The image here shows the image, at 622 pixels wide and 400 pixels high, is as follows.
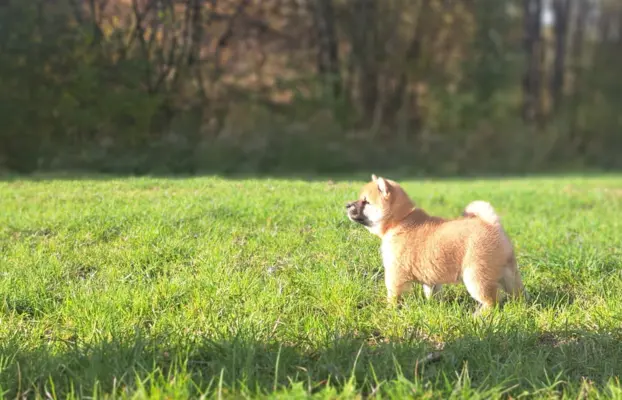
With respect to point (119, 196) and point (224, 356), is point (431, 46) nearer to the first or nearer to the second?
point (119, 196)

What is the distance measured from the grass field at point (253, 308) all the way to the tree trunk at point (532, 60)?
12286 mm

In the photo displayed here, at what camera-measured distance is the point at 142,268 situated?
361 centimetres

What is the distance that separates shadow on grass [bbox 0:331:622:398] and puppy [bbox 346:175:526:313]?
0.32 meters

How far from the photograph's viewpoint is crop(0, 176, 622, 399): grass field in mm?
2201

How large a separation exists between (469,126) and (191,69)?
8.43 m

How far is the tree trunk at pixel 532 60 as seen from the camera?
53.6 ft

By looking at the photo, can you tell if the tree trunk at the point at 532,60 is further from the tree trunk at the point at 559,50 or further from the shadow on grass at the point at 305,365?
the shadow on grass at the point at 305,365

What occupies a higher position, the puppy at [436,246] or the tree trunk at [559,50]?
the tree trunk at [559,50]

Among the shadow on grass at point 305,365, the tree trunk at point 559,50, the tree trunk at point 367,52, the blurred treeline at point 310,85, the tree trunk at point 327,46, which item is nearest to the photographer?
the shadow on grass at point 305,365

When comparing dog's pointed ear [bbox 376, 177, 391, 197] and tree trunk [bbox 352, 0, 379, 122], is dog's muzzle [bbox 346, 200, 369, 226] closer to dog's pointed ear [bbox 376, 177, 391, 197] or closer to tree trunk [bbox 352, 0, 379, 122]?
dog's pointed ear [bbox 376, 177, 391, 197]

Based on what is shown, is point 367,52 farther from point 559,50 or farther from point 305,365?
point 305,365

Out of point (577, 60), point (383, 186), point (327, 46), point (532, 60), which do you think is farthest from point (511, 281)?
point (577, 60)

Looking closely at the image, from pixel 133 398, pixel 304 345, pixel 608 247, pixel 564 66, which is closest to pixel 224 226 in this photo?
pixel 304 345

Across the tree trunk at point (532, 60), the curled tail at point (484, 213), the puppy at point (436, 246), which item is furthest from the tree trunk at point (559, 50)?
the puppy at point (436, 246)
